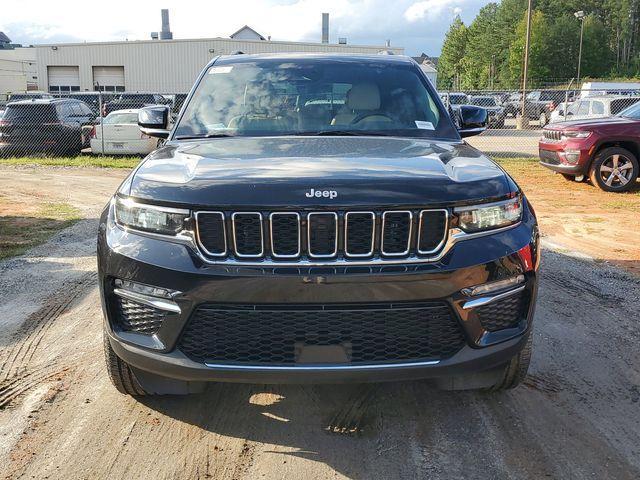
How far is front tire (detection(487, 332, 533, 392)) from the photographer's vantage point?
3301 mm

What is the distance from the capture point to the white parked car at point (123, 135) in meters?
17.2

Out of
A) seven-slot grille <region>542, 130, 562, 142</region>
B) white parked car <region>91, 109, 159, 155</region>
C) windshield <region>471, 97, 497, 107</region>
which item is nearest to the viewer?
seven-slot grille <region>542, 130, 562, 142</region>

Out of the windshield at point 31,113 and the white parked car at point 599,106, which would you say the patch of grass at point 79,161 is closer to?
the windshield at point 31,113

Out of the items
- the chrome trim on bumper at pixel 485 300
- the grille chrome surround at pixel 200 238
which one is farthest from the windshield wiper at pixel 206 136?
the chrome trim on bumper at pixel 485 300

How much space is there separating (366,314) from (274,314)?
383 mm

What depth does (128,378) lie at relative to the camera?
326 centimetres

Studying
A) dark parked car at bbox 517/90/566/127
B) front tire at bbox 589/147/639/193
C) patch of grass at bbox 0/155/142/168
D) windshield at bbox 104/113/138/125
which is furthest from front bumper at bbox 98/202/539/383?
dark parked car at bbox 517/90/566/127

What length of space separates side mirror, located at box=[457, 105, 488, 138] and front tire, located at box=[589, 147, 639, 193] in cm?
800

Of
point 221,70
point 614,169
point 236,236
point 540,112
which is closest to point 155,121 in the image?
point 221,70

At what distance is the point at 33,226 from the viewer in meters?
8.67

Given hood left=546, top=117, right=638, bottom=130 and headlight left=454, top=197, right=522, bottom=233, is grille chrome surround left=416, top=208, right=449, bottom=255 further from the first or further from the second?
hood left=546, top=117, right=638, bottom=130

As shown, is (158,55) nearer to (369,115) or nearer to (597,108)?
(597,108)

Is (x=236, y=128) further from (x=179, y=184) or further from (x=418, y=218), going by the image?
(x=418, y=218)

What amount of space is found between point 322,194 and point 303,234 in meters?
0.19
